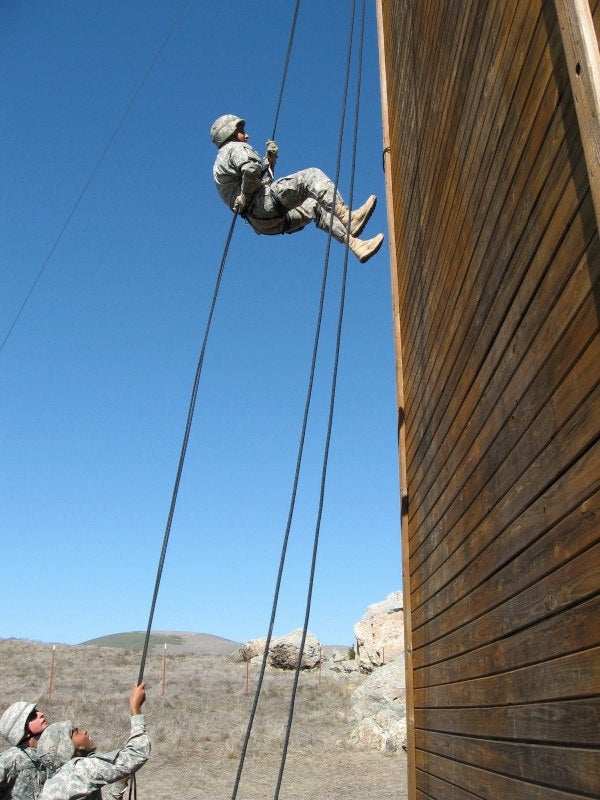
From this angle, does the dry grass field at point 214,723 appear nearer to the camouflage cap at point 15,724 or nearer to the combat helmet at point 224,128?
the camouflage cap at point 15,724

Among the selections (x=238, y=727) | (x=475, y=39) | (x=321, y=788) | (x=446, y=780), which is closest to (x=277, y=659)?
(x=238, y=727)

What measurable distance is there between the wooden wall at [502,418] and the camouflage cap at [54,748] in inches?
77.4

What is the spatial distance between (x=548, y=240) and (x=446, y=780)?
8.72 feet

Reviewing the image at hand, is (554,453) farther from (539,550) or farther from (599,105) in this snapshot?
(599,105)

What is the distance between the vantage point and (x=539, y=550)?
2.43 m

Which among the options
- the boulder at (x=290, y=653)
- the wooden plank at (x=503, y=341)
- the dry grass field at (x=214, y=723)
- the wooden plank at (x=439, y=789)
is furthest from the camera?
the boulder at (x=290, y=653)

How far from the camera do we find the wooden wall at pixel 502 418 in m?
2.15

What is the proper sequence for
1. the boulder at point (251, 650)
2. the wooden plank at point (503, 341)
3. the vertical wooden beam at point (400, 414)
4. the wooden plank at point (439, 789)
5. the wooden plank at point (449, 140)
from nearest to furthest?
the wooden plank at point (503, 341)
the wooden plank at point (449, 140)
the wooden plank at point (439, 789)
the vertical wooden beam at point (400, 414)
the boulder at point (251, 650)

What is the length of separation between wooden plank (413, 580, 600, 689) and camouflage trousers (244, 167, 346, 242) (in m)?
4.07

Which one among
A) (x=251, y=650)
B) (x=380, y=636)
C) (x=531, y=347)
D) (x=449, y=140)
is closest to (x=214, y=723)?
(x=380, y=636)

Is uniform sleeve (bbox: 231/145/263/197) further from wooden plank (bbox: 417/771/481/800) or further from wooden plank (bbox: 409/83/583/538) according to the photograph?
wooden plank (bbox: 417/771/481/800)

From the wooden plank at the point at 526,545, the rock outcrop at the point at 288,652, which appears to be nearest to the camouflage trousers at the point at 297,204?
the wooden plank at the point at 526,545

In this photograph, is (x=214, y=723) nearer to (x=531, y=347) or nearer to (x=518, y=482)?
(x=518, y=482)

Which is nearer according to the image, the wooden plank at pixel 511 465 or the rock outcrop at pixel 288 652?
the wooden plank at pixel 511 465
